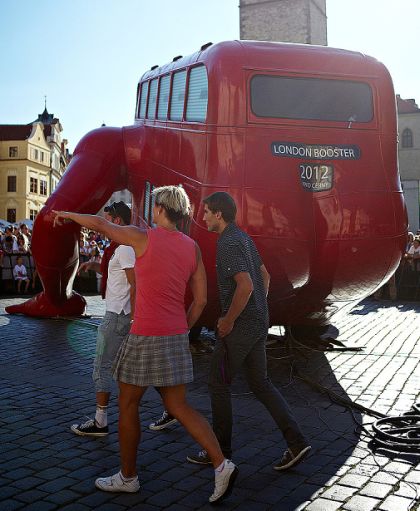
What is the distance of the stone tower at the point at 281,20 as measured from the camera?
4306cm

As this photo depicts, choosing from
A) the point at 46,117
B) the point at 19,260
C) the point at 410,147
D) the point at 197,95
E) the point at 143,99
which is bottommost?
the point at 19,260

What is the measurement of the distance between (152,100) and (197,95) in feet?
6.55

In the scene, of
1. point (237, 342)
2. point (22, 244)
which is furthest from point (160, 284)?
point (22, 244)

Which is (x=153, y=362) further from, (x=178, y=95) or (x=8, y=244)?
(x=8, y=244)

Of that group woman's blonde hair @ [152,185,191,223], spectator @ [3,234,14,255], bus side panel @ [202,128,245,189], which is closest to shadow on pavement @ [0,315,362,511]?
woman's blonde hair @ [152,185,191,223]

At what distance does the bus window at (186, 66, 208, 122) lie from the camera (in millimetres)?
7383

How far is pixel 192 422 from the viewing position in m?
3.90

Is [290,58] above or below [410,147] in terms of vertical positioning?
below

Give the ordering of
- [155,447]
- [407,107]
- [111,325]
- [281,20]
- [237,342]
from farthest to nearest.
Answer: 1. [407,107]
2. [281,20]
3. [111,325]
4. [155,447]
5. [237,342]

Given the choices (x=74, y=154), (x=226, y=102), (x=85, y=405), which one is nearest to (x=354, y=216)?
(x=226, y=102)

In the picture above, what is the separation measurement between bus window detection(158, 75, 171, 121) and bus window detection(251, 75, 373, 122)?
1.88m

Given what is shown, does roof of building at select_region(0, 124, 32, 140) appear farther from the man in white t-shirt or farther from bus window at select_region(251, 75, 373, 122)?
the man in white t-shirt

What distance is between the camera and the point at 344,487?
4.11m

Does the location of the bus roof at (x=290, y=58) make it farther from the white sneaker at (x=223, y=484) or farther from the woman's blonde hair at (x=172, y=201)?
the white sneaker at (x=223, y=484)
